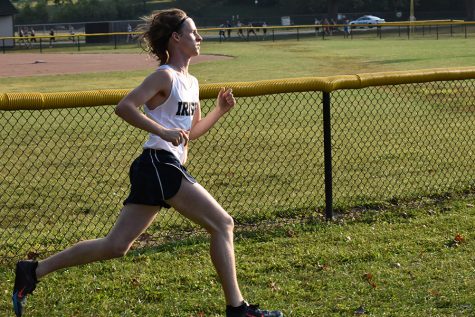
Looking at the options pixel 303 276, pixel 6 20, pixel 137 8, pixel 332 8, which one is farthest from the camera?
pixel 137 8

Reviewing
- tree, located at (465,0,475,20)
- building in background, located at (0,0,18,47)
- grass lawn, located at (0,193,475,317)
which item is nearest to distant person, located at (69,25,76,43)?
building in background, located at (0,0,18,47)

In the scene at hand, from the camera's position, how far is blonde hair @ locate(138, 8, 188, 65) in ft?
18.2

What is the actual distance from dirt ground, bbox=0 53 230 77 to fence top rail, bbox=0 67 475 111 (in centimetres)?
2413

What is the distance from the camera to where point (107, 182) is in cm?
1054

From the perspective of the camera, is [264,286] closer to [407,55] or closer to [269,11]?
[407,55]

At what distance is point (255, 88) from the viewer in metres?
8.02

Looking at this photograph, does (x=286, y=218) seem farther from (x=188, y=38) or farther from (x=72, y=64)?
(x=72, y=64)

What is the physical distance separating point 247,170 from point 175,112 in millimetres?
5639

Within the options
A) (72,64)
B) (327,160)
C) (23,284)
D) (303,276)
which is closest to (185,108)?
(23,284)

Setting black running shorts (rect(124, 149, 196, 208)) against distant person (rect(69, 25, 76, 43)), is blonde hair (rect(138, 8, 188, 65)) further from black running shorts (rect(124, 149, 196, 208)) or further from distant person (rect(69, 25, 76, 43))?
distant person (rect(69, 25, 76, 43))

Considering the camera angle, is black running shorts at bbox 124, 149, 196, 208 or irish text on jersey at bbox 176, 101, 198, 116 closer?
black running shorts at bbox 124, 149, 196, 208

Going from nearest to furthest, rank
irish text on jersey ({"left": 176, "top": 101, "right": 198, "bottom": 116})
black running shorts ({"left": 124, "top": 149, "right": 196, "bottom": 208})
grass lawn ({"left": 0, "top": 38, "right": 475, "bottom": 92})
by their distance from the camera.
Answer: black running shorts ({"left": 124, "top": 149, "right": 196, "bottom": 208})
irish text on jersey ({"left": 176, "top": 101, "right": 198, "bottom": 116})
grass lawn ({"left": 0, "top": 38, "right": 475, "bottom": 92})

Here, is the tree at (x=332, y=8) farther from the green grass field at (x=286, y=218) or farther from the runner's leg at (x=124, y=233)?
the runner's leg at (x=124, y=233)

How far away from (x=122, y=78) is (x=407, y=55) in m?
12.8
